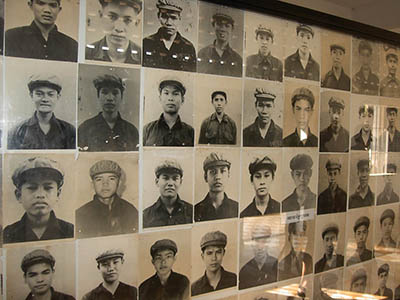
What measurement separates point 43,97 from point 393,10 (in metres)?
1.53

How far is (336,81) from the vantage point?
1489mm

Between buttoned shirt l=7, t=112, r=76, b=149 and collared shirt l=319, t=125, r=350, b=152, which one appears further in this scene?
A: collared shirt l=319, t=125, r=350, b=152

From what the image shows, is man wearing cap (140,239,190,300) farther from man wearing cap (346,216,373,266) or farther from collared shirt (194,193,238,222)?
man wearing cap (346,216,373,266)

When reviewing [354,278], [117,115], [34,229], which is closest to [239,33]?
[117,115]

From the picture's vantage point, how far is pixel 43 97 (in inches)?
36.7

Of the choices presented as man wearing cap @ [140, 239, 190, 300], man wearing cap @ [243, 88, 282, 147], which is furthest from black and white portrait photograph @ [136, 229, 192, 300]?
man wearing cap @ [243, 88, 282, 147]

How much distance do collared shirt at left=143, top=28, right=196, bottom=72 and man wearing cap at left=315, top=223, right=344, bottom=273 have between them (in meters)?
0.89

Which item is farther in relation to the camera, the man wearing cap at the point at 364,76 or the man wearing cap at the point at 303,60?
the man wearing cap at the point at 364,76

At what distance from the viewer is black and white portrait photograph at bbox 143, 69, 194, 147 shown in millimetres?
1076

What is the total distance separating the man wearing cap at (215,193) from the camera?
1181mm

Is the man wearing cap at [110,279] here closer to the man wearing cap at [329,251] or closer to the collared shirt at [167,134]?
the collared shirt at [167,134]

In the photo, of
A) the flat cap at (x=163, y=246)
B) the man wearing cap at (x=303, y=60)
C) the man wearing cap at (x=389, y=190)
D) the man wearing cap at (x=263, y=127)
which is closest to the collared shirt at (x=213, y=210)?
the flat cap at (x=163, y=246)

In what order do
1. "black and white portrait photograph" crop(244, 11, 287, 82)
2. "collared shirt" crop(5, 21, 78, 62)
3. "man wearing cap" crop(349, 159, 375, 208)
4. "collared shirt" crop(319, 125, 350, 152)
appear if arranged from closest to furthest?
"collared shirt" crop(5, 21, 78, 62), "black and white portrait photograph" crop(244, 11, 287, 82), "collared shirt" crop(319, 125, 350, 152), "man wearing cap" crop(349, 159, 375, 208)

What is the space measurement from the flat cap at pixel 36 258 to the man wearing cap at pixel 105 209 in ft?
0.29
